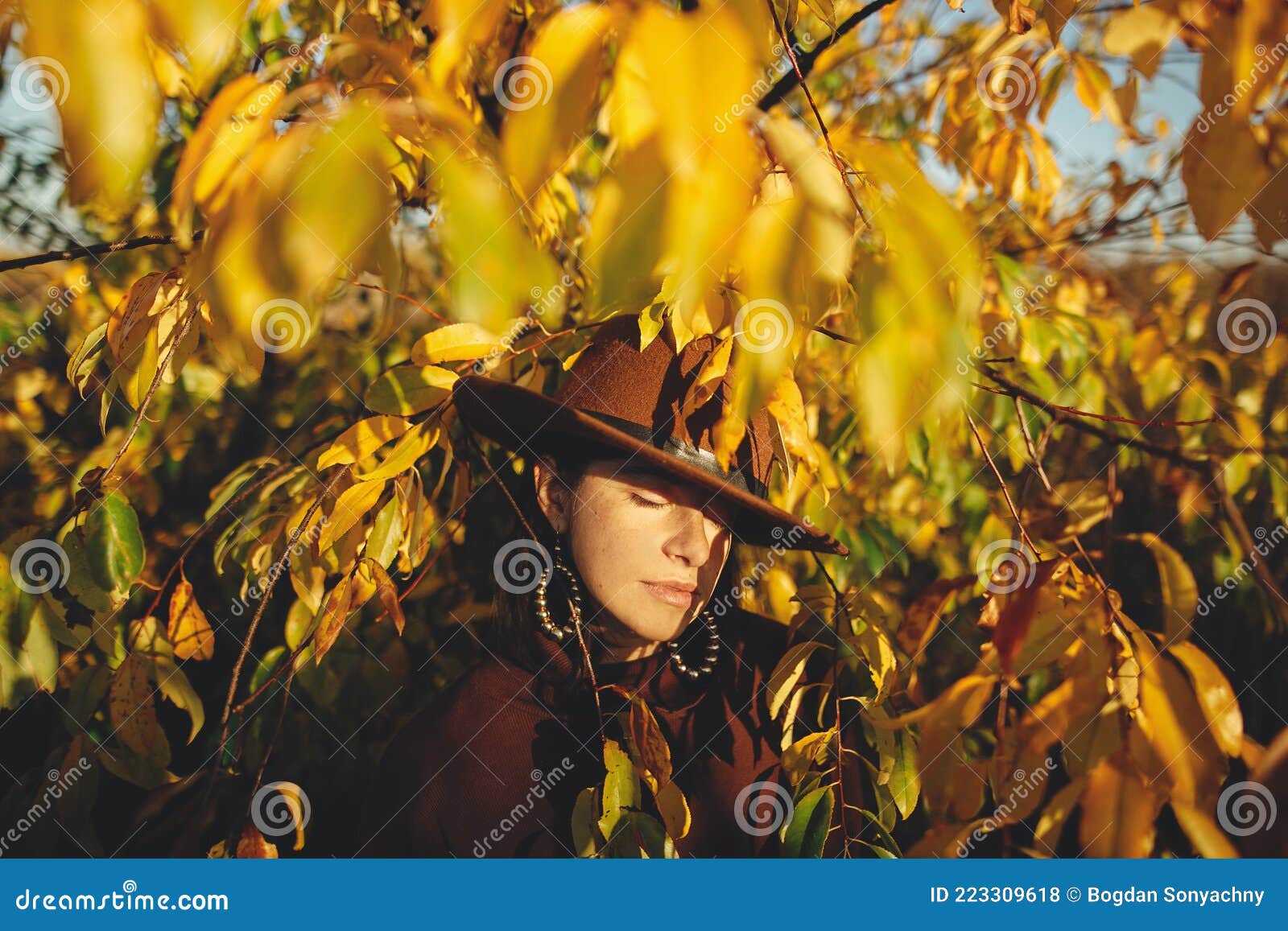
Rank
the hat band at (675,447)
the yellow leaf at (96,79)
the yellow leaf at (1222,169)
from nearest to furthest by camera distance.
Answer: the yellow leaf at (96,79) → the yellow leaf at (1222,169) → the hat band at (675,447)

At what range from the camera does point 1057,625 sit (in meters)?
0.71

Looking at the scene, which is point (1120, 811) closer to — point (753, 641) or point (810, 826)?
point (810, 826)

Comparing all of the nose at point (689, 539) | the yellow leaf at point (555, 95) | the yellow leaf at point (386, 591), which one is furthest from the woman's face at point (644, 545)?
the yellow leaf at point (555, 95)

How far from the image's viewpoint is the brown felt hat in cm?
92

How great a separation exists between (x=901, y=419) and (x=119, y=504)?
3.02ft

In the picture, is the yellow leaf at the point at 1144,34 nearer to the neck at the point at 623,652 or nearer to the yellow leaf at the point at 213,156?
the yellow leaf at the point at 213,156

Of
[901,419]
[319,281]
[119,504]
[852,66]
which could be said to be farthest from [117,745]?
[852,66]

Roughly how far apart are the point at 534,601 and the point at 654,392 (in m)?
0.31

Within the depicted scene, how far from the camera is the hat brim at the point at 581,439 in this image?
36.0 inches

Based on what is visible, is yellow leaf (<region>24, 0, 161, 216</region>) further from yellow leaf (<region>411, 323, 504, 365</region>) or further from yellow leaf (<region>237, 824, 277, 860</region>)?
yellow leaf (<region>237, 824, 277, 860</region>)

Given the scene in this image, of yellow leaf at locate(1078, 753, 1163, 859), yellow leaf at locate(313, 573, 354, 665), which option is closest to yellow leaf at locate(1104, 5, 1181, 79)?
yellow leaf at locate(1078, 753, 1163, 859)

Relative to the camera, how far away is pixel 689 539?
983 mm

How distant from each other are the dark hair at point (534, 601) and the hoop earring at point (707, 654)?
3 cm

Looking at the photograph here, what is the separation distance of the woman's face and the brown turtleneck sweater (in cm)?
12
